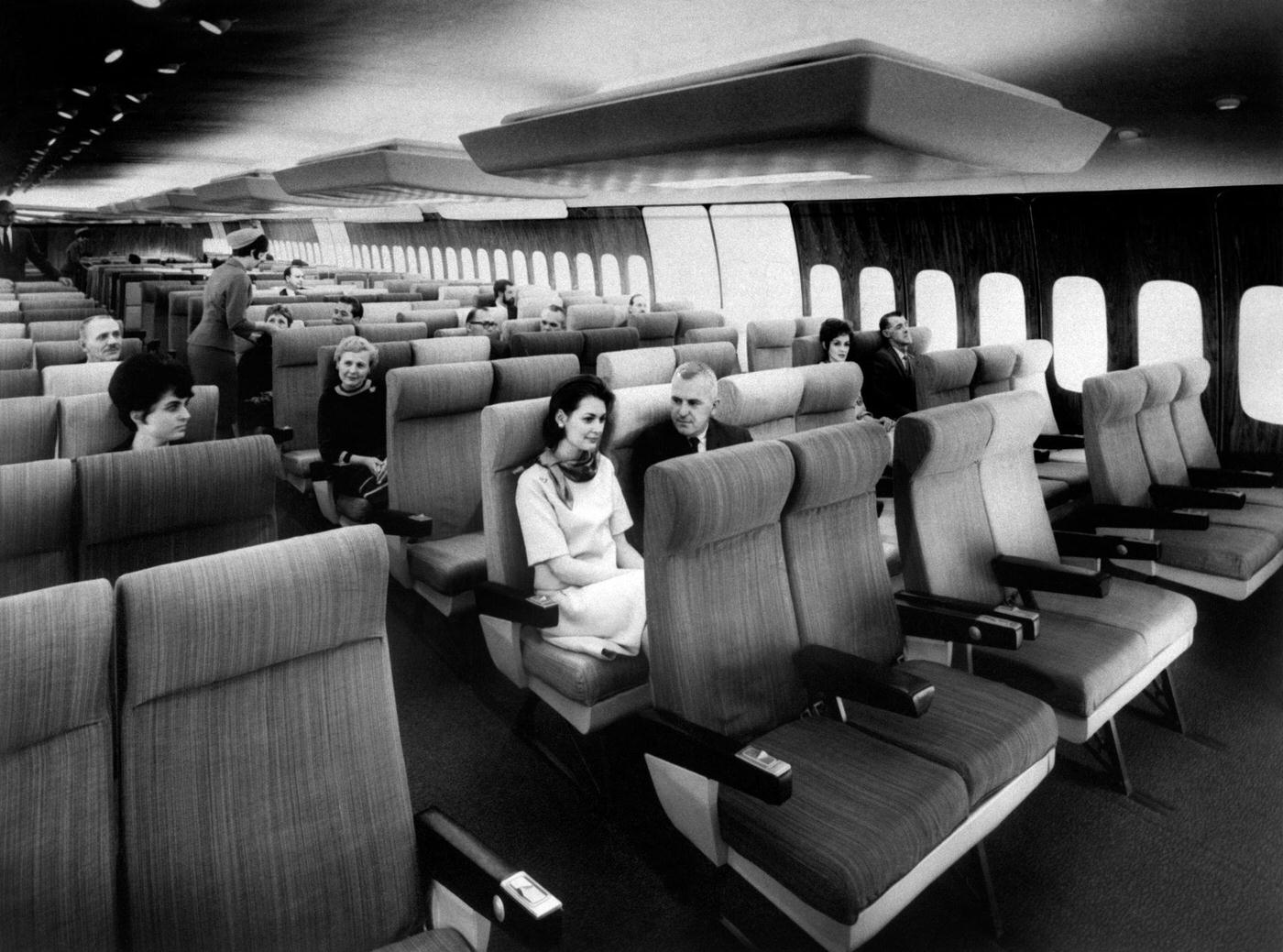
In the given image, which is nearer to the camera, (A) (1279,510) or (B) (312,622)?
(B) (312,622)

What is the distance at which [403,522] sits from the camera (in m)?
3.69

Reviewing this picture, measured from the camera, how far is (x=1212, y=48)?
10.9 feet

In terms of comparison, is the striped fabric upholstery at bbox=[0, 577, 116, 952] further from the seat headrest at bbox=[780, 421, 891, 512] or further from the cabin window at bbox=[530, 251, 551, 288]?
the cabin window at bbox=[530, 251, 551, 288]

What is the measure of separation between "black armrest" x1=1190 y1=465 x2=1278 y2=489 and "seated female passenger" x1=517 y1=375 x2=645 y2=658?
11.7 ft

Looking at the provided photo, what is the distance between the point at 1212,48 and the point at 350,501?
407cm

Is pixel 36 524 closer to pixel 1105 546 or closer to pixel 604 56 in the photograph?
pixel 604 56

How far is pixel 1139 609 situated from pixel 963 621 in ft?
3.28

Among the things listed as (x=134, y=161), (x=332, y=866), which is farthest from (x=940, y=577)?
(x=134, y=161)

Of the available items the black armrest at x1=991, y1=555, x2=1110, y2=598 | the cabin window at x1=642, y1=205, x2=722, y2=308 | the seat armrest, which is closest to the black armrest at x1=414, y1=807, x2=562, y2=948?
the seat armrest

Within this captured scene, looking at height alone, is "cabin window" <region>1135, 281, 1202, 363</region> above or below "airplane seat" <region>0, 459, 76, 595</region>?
above

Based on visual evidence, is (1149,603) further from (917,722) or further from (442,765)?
(442,765)

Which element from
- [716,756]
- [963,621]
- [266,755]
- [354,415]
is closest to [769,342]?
[354,415]

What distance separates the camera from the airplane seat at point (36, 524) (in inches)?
88.5

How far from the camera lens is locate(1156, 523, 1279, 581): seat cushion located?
3963 mm
